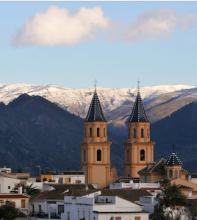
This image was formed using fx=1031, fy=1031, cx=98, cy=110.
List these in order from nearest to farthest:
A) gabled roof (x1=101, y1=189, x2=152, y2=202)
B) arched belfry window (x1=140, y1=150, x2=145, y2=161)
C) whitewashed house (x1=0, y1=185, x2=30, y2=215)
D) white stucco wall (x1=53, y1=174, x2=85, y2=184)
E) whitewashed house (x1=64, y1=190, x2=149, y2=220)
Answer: whitewashed house (x1=64, y1=190, x2=149, y2=220)
gabled roof (x1=101, y1=189, x2=152, y2=202)
whitewashed house (x1=0, y1=185, x2=30, y2=215)
white stucco wall (x1=53, y1=174, x2=85, y2=184)
arched belfry window (x1=140, y1=150, x2=145, y2=161)

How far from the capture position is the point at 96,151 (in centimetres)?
14738

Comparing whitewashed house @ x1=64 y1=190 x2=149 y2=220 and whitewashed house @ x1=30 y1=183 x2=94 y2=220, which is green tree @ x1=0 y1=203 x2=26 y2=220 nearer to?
whitewashed house @ x1=30 y1=183 x2=94 y2=220

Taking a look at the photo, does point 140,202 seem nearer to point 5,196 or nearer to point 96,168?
point 5,196

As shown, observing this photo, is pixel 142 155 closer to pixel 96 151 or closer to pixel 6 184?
pixel 96 151

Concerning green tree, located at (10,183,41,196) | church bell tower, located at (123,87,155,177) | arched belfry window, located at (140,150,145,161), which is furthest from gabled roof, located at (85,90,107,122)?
green tree, located at (10,183,41,196)

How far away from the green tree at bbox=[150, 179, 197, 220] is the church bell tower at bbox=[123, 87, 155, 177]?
62.3m

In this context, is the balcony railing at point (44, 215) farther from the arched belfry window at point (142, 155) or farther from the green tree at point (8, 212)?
the arched belfry window at point (142, 155)

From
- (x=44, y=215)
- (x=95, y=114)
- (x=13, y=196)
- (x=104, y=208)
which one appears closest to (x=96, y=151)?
(x=95, y=114)

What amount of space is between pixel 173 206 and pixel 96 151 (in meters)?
63.7

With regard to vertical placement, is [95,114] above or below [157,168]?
above

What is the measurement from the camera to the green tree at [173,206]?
271 feet

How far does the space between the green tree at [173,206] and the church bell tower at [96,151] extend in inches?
2407

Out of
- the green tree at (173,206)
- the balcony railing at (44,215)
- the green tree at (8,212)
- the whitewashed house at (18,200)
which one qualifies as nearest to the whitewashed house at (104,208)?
the green tree at (173,206)

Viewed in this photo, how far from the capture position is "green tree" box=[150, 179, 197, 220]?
271 feet
